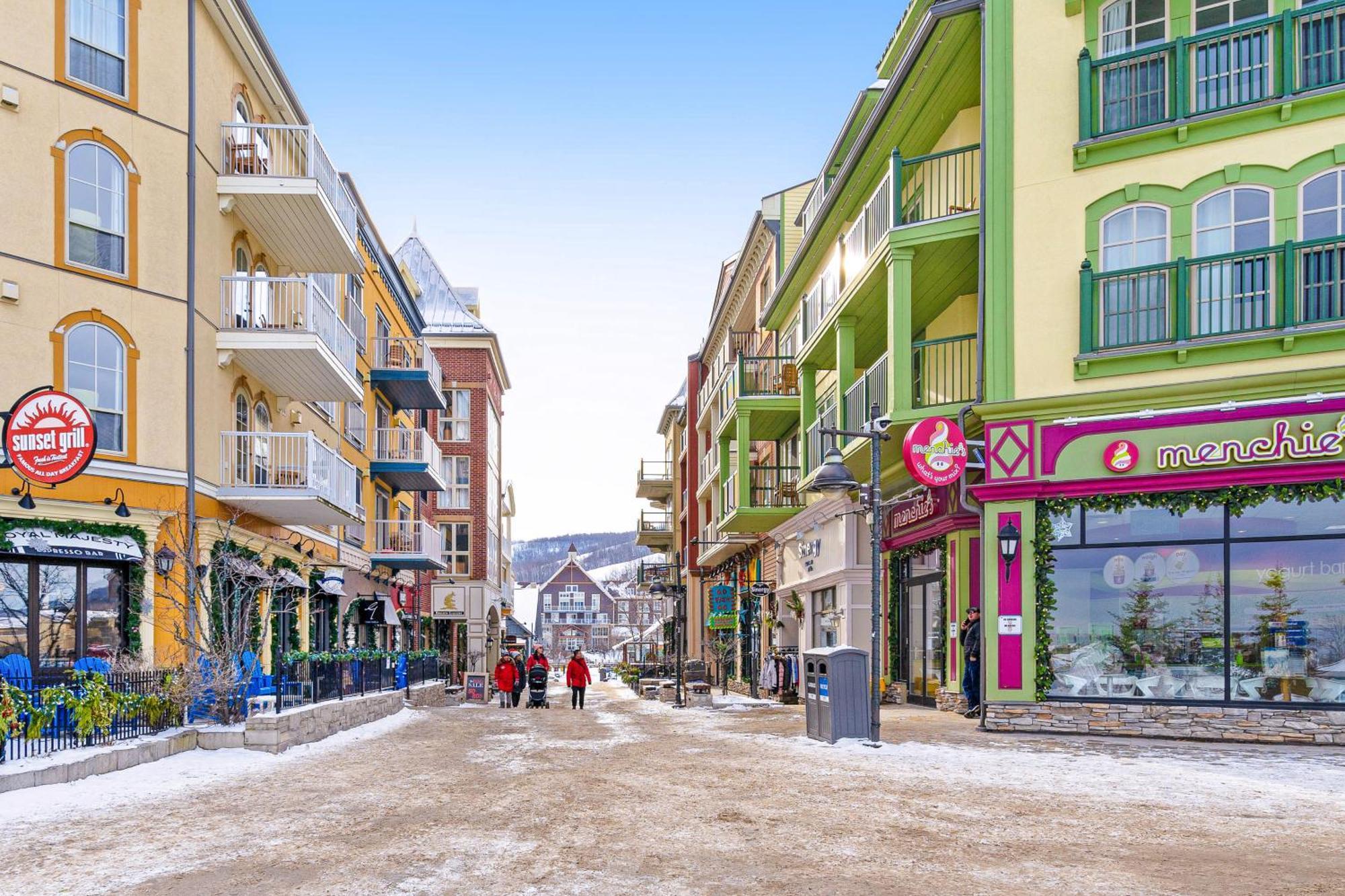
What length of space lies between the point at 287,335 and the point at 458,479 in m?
34.5

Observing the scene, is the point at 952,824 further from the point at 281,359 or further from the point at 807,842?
the point at 281,359

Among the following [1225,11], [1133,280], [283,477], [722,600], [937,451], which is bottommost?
[722,600]

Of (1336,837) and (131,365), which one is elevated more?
(131,365)

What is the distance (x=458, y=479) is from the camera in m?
55.8

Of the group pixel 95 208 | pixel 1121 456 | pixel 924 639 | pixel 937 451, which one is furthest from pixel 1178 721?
pixel 95 208

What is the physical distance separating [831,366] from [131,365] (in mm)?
15293

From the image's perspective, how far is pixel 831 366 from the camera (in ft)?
92.4

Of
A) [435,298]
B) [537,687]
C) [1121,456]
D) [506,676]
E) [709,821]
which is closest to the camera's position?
[709,821]

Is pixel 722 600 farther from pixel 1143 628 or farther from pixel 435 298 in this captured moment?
pixel 1143 628

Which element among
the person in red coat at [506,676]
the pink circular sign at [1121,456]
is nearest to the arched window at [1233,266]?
the pink circular sign at [1121,456]

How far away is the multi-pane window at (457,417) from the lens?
2195 inches

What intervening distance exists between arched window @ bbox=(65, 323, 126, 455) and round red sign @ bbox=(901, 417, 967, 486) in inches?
481

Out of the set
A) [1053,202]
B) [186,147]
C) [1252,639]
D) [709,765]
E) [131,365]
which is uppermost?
[186,147]

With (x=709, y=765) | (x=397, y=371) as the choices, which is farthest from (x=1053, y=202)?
(x=397, y=371)
